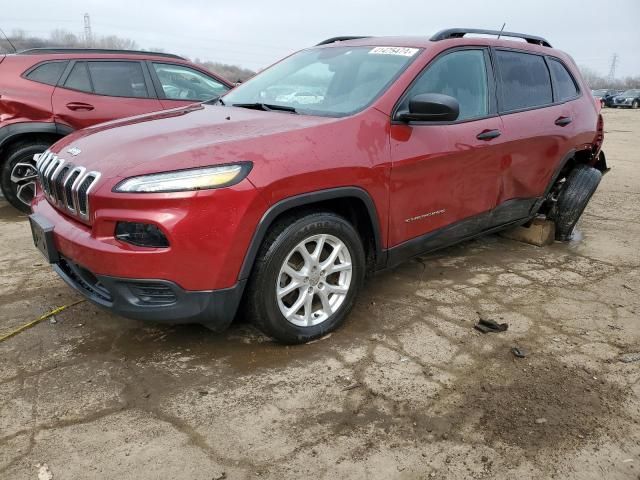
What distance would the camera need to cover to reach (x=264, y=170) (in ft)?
8.21

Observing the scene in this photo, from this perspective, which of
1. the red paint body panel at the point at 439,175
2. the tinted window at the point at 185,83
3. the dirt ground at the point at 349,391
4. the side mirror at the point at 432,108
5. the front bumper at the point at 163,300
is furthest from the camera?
the tinted window at the point at 185,83

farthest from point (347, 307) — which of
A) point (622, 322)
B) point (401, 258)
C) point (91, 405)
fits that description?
point (622, 322)

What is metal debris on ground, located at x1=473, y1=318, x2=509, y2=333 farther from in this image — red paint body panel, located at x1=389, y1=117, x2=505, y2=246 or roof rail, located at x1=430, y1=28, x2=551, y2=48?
roof rail, located at x1=430, y1=28, x2=551, y2=48

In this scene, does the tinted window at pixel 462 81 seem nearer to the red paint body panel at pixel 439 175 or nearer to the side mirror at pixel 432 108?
the red paint body panel at pixel 439 175

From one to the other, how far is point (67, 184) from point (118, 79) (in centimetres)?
371

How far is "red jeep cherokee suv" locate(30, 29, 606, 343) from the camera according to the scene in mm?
2406

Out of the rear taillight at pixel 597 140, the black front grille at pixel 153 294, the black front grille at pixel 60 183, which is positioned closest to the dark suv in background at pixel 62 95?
the black front grille at pixel 60 183

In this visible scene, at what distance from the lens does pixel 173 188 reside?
7.73 ft

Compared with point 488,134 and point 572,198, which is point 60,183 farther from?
point 572,198

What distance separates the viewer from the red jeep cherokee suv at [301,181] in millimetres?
2406

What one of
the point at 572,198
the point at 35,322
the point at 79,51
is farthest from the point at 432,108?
the point at 79,51

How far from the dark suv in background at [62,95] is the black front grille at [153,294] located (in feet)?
12.0

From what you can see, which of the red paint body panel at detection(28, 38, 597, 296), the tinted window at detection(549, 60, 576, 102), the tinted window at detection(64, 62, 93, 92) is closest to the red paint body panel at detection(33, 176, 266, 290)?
the red paint body panel at detection(28, 38, 597, 296)

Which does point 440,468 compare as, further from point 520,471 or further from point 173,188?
point 173,188
